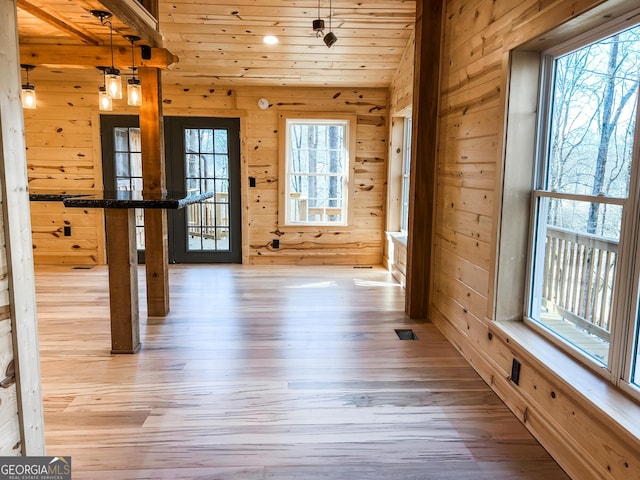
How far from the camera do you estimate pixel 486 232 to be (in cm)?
266

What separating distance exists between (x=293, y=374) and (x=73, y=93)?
475cm

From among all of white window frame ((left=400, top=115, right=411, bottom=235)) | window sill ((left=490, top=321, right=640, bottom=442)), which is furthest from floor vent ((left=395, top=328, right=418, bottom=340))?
white window frame ((left=400, top=115, right=411, bottom=235))

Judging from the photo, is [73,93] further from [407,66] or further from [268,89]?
[407,66]

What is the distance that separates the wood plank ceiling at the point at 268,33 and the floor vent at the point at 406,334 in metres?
2.99

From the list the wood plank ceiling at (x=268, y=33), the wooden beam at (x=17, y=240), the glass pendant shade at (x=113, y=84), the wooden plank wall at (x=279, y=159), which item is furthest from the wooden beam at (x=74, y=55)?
the wooden beam at (x=17, y=240)

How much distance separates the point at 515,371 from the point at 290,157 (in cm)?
422

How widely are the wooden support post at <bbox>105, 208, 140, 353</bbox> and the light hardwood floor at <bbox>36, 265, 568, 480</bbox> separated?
0.41 feet

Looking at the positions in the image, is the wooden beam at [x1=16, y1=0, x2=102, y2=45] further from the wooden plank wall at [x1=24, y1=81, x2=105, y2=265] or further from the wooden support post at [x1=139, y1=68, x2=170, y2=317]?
the wooden plank wall at [x1=24, y1=81, x2=105, y2=265]

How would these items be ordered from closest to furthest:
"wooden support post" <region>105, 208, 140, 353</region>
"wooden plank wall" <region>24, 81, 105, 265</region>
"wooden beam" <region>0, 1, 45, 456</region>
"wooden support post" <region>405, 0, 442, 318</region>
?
"wooden beam" <region>0, 1, 45, 456</region> → "wooden support post" <region>105, 208, 140, 353</region> → "wooden support post" <region>405, 0, 442, 318</region> → "wooden plank wall" <region>24, 81, 105, 265</region>

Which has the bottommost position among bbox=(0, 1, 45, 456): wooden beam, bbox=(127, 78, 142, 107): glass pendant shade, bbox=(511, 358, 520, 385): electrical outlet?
bbox=(511, 358, 520, 385): electrical outlet

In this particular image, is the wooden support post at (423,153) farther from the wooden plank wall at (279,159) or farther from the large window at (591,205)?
the wooden plank wall at (279,159)

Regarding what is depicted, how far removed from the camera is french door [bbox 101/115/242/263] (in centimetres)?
568

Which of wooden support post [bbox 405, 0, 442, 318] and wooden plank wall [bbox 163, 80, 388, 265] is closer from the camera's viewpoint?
wooden support post [bbox 405, 0, 442, 318]

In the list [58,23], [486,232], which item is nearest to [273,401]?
[486,232]
